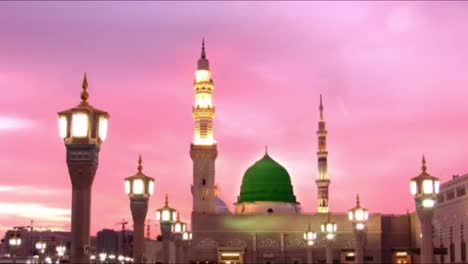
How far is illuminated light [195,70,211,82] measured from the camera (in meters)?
76.9

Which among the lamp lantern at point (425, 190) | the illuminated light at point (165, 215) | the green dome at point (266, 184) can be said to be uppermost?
the green dome at point (266, 184)

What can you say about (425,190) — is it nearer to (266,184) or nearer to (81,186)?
(81,186)

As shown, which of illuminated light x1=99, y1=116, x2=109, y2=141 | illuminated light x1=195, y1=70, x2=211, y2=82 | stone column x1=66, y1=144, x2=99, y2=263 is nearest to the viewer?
stone column x1=66, y1=144, x2=99, y2=263

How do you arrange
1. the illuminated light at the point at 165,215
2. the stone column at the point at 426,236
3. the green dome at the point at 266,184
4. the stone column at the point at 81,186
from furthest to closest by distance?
the green dome at the point at 266,184 → the illuminated light at the point at 165,215 → the stone column at the point at 426,236 → the stone column at the point at 81,186

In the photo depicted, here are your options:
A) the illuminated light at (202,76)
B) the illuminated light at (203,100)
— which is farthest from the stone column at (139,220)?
the illuminated light at (202,76)

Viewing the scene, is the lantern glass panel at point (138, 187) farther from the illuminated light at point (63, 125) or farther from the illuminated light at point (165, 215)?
the illuminated light at point (63, 125)

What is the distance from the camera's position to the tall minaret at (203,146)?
75375 mm

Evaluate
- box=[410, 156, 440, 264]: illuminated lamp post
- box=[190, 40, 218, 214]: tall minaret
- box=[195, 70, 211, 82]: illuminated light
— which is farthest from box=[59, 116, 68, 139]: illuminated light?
box=[195, 70, 211, 82]: illuminated light

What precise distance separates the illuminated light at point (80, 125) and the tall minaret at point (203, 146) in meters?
58.2

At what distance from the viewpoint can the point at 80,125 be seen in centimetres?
1689

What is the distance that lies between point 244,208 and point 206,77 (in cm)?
1765

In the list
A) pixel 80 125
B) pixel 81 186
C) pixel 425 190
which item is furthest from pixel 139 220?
pixel 80 125

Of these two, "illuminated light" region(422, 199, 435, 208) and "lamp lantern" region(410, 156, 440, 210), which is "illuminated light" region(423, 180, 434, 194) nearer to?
"lamp lantern" region(410, 156, 440, 210)

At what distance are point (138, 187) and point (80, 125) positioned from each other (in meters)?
11.1
